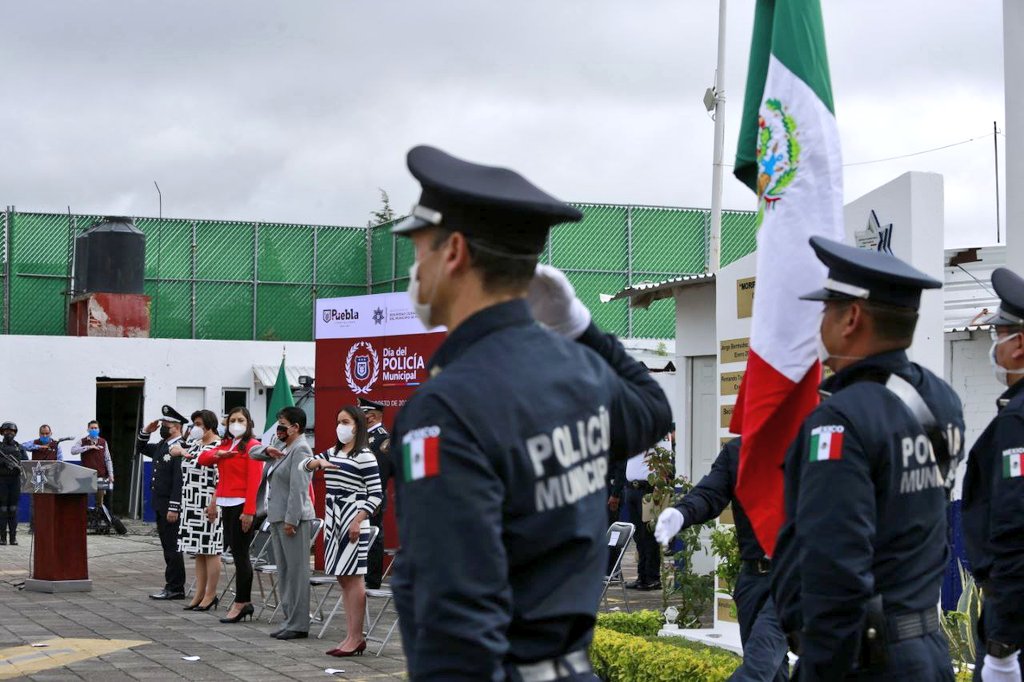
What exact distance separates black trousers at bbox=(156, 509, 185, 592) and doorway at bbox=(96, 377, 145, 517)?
13.8 meters

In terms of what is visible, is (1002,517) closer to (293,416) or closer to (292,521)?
(292,521)

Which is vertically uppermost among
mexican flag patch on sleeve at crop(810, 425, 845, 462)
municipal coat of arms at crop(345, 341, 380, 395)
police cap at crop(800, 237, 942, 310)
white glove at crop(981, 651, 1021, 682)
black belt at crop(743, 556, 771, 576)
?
municipal coat of arms at crop(345, 341, 380, 395)

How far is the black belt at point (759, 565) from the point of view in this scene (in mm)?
6816

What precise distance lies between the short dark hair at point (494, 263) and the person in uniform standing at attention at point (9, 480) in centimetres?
2167

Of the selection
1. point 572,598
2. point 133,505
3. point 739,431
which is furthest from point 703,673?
point 133,505

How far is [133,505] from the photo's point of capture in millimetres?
28672

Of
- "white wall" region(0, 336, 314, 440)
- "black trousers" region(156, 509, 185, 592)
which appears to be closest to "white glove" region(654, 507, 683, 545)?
"black trousers" region(156, 509, 185, 592)

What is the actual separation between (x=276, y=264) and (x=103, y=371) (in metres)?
6.84

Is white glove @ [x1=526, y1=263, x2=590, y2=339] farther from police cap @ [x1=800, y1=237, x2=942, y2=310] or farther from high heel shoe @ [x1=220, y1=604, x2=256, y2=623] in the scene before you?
high heel shoe @ [x1=220, y1=604, x2=256, y2=623]

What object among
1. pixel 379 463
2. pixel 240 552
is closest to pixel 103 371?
pixel 240 552

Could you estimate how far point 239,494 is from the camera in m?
14.0

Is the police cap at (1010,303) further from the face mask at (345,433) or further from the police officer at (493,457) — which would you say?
the face mask at (345,433)

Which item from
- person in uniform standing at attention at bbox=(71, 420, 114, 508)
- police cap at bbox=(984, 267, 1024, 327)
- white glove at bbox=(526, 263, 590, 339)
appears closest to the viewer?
white glove at bbox=(526, 263, 590, 339)

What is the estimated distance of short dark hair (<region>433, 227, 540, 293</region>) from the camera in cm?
284
